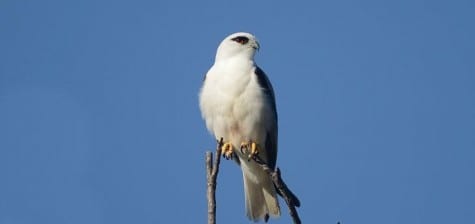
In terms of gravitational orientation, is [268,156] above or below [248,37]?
below

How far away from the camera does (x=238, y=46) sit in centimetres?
752

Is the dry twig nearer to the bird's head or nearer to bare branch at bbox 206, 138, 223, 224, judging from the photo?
bare branch at bbox 206, 138, 223, 224

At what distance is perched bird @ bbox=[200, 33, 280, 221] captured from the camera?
6.60 m

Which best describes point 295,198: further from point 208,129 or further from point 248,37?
point 248,37

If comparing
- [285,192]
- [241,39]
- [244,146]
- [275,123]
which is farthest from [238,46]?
[285,192]

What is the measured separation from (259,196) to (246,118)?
2.97ft

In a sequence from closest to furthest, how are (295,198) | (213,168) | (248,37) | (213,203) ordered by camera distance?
(213,203) < (213,168) < (295,198) < (248,37)

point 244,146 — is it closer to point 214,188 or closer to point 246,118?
point 246,118

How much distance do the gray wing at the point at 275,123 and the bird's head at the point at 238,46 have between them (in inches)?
20.4

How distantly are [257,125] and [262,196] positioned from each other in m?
0.81

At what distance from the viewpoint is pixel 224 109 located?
663 centimetres

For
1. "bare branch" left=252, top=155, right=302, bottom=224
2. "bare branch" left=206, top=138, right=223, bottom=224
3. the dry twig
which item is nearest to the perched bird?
"bare branch" left=252, top=155, right=302, bottom=224

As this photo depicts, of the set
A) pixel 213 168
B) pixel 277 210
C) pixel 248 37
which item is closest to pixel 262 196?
pixel 277 210

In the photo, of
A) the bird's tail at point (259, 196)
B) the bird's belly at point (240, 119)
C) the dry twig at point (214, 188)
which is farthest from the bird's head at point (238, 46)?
the dry twig at point (214, 188)
